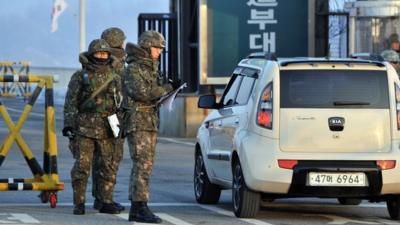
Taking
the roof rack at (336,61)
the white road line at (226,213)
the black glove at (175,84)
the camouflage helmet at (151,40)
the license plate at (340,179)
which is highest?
the camouflage helmet at (151,40)

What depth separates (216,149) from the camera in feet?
42.8

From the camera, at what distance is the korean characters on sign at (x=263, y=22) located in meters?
27.0

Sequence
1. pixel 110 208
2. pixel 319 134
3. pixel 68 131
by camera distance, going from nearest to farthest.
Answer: pixel 319 134 → pixel 68 131 → pixel 110 208

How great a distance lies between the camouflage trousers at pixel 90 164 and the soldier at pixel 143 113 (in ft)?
2.62

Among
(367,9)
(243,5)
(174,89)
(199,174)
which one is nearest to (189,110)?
(243,5)

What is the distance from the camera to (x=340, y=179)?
11.5 metres

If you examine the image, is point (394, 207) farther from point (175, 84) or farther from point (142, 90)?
point (142, 90)

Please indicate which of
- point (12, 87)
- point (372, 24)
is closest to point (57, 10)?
point (12, 87)

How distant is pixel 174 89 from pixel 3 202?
281 centimetres

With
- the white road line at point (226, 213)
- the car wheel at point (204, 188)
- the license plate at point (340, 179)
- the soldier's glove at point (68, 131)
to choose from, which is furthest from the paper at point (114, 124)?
the license plate at point (340, 179)

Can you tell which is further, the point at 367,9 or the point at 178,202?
the point at 367,9

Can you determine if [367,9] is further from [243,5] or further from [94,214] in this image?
[94,214]

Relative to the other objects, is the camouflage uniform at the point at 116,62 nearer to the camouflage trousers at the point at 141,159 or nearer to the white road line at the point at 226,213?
the camouflage trousers at the point at 141,159

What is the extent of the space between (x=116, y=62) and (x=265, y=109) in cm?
171
